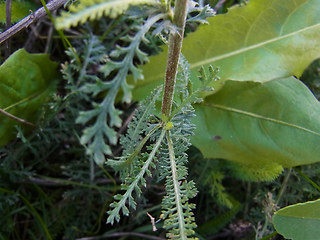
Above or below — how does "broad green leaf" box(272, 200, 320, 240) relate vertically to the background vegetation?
below

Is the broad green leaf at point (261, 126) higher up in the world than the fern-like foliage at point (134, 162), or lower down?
lower down

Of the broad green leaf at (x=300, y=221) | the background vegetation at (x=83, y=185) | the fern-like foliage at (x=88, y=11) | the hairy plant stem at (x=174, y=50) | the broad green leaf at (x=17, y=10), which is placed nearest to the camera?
the fern-like foliage at (x=88, y=11)

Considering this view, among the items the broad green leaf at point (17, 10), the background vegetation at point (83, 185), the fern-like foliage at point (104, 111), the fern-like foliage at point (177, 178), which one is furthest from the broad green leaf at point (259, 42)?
the fern-like foliage at point (104, 111)

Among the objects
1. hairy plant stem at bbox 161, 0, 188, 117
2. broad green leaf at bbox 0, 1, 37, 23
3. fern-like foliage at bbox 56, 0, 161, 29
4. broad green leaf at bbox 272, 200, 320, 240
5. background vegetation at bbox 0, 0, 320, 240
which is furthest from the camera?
background vegetation at bbox 0, 0, 320, 240

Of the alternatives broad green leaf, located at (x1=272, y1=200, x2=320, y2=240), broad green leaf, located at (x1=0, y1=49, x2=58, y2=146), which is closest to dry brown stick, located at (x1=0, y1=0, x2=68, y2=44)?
broad green leaf, located at (x1=0, y1=49, x2=58, y2=146)

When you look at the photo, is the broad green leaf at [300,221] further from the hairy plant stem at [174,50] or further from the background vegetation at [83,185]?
the hairy plant stem at [174,50]

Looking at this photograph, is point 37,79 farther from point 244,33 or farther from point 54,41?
point 244,33

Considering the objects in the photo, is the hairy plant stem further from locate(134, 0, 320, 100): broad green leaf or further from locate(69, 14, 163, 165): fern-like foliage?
locate(134, 0, 320, 100): broad green leaf
